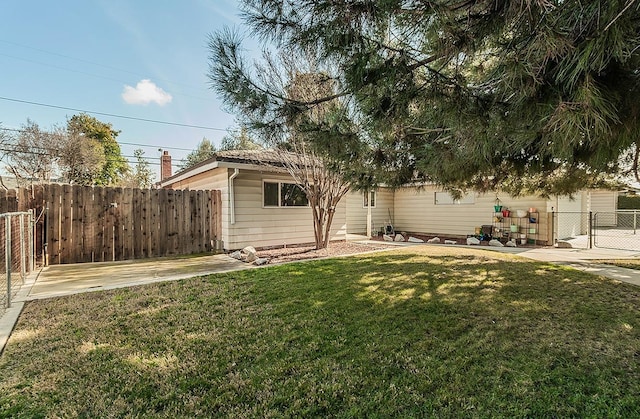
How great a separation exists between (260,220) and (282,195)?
109 centimetres

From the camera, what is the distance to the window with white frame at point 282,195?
9.14m

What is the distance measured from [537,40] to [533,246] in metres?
11.4

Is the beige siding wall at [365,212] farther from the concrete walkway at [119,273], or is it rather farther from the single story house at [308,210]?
the concrete walkway at [119,273]

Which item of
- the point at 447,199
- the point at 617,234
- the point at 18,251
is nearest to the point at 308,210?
the point at 18,251

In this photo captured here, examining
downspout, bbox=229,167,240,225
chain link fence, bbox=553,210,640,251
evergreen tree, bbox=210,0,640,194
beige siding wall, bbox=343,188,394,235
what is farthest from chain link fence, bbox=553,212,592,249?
downspout, bbox=229,167,240,225

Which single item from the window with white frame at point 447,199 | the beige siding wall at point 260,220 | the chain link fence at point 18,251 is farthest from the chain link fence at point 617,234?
the chain link fence at point 18,251

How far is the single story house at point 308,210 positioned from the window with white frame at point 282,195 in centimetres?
3

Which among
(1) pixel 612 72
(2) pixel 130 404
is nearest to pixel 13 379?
(2) pixel 130 404

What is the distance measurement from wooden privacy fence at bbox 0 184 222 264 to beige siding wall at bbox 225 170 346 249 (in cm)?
70

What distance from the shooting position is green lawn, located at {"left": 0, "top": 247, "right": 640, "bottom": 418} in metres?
2.02

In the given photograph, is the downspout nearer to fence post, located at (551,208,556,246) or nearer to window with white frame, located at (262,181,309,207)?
window with white frame, located at (262,181,309,207)

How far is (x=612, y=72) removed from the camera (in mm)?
1966

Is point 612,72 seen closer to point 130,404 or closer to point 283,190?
point 130,404

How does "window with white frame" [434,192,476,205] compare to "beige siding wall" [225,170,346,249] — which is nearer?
"beige siding wall" [225,170,346,249]
